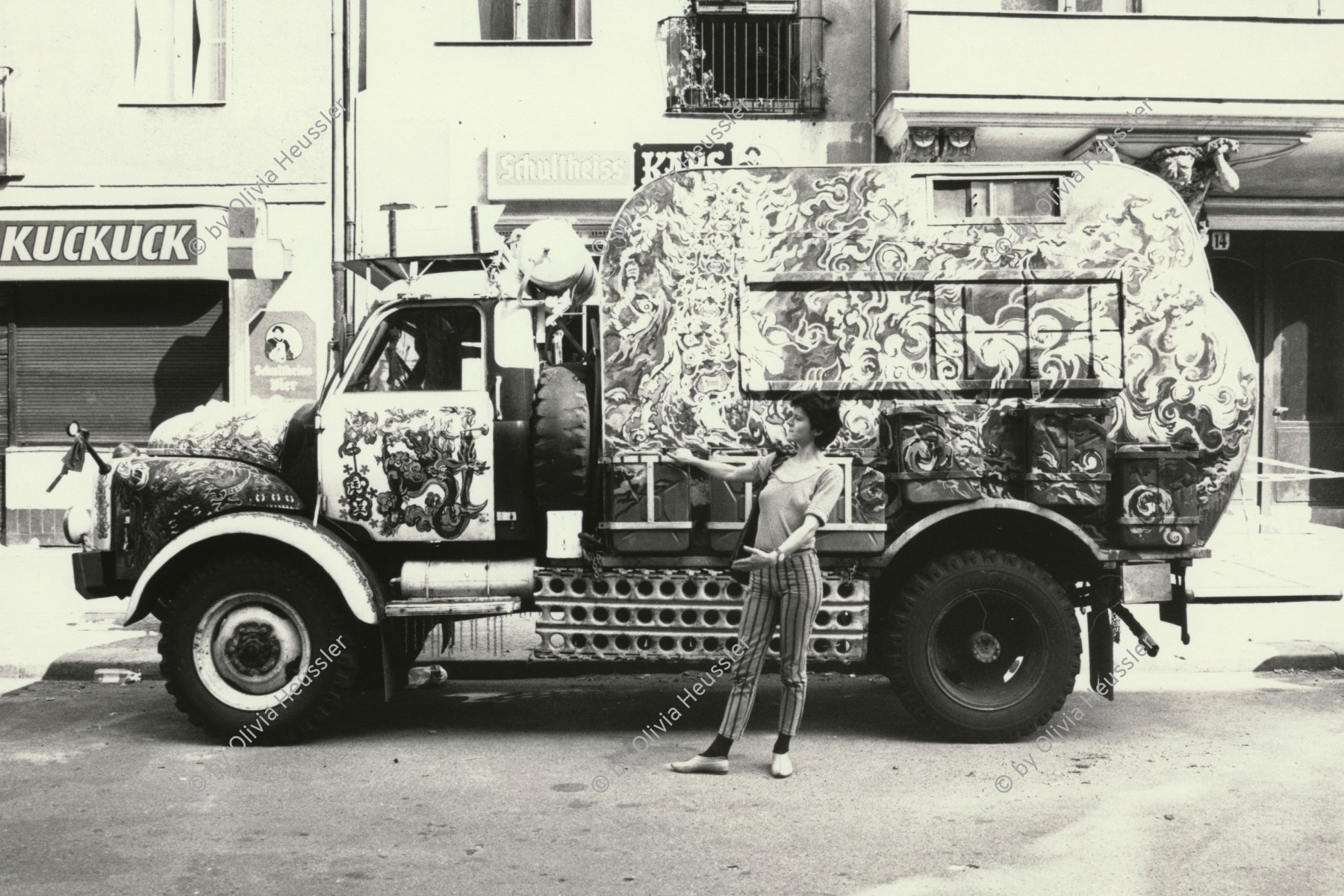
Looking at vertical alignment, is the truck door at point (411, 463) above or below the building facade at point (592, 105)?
below

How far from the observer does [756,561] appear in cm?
587

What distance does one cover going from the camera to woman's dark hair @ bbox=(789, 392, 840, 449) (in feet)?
19.7

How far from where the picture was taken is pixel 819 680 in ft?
27.7

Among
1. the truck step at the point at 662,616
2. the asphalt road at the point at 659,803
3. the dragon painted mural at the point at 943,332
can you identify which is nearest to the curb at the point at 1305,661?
the asphalt road at the point at 659,803

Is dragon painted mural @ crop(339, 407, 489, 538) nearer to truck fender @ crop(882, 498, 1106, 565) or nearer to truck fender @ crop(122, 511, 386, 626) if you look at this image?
truck fender @ crop(122, 511, 386, 626)

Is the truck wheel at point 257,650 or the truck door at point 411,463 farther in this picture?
the truck door at point 411,463

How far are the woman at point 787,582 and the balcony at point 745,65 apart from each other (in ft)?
29.8

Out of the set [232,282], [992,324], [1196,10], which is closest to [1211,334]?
[992,324]

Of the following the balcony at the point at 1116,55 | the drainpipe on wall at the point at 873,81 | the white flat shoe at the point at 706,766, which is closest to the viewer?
the white flat shoe at the point at 706,766

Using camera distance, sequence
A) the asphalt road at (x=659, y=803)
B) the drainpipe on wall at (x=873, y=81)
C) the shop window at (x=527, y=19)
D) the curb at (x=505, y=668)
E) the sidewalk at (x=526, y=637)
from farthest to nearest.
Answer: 1. the shop window at (x=527, y=19)
2. the drainpipe on wall at (x=873, y=81)
3. the sidewalk at (x=526, y=637)
4. the curb at (x=505, y=668)
5. the asphalt road at (x=659, y=803)

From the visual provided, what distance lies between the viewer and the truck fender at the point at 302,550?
6.61 metres

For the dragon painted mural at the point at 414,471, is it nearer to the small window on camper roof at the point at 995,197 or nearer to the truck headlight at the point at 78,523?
the truck headlight at the point at 78,523

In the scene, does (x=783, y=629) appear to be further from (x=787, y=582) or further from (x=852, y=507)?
(x=852, y=507)

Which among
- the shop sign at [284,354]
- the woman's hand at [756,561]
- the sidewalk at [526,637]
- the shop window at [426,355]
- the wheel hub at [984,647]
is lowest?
the sidewalk at [526,637]
